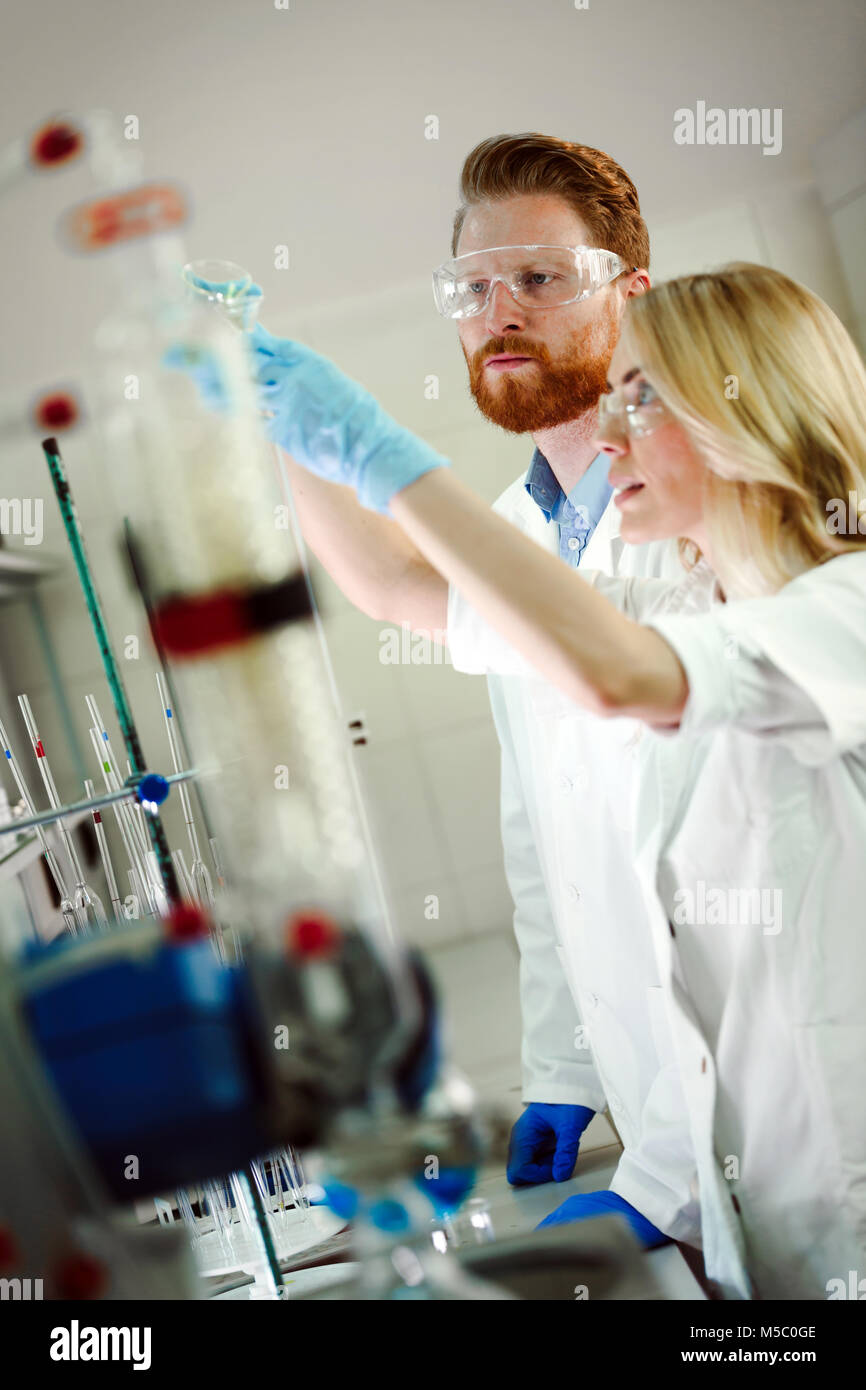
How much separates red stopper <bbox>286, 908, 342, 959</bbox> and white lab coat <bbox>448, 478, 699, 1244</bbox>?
465 mm

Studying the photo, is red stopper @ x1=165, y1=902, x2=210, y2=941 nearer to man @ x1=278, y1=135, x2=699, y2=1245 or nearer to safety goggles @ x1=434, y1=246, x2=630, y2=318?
man @ x1=278, y1=135, x2=699, y2=1245

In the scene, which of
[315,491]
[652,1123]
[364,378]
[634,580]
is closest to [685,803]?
[634,580]

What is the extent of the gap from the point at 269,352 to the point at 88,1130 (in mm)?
557

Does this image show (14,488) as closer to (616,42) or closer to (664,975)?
(616,42)

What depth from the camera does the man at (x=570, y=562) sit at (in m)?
1.13

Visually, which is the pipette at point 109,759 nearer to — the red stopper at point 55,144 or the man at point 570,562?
the man at point 570,562

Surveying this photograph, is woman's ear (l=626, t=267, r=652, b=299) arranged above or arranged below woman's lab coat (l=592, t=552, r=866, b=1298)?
above

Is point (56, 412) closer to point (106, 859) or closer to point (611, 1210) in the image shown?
point (106, 859)

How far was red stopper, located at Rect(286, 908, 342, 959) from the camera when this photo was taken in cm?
50

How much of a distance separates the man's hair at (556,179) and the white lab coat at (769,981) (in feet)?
2.72

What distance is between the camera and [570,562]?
1.43 m

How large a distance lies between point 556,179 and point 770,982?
1160 millimetres

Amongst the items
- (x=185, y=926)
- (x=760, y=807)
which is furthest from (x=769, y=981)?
(x=185, y=926)

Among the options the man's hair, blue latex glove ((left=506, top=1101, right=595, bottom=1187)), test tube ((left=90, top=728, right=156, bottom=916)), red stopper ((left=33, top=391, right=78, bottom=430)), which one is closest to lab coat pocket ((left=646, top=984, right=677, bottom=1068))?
blue latex glove ((left=506, top=1101, right=595, bottom=1187))
